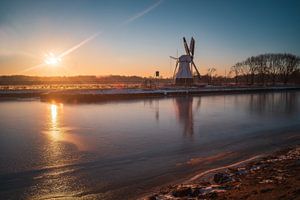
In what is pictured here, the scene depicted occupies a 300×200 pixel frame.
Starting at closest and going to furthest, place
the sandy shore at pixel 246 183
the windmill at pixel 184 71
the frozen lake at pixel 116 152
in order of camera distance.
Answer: the sandy shore at pixel 246 183 < the frozen lake at pixel 116 152 < the windmill at pixel 184 71

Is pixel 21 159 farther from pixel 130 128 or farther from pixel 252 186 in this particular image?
pixel 252 186

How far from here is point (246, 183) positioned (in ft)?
16.9

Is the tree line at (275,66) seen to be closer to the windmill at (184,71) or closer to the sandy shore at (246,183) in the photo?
the windmill at (184,71)

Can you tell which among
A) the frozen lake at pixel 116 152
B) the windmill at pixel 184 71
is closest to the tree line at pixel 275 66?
the windmill at pixel 184 71

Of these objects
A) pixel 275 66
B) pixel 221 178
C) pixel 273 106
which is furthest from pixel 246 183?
pixel 275 66

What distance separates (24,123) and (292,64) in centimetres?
8291

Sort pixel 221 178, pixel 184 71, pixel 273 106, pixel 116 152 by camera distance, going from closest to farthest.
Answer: pixel 221 178 < pixel 116 152 < pixel 273 106 < pixel 184 71

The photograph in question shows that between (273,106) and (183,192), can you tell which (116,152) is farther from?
(273,106)

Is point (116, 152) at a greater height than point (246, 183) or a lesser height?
lesser

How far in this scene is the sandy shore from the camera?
4.37 metres

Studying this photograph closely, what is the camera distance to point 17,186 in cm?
579

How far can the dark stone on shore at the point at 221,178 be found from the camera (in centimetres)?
566

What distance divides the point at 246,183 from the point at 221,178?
2.52 ft

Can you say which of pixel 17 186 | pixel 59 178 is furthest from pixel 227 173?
pixel 17 186
